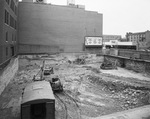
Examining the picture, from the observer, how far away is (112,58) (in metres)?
30.9

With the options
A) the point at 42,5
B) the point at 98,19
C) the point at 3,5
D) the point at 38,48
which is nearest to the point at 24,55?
the point at 38,48

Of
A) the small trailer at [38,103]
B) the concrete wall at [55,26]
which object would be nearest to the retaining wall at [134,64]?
the concrete wall at [55,26]

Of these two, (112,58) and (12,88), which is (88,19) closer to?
(112,58)

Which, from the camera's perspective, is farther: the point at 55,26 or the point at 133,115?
the point at 55,26

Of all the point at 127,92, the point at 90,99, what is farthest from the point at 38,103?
the point at 127,92

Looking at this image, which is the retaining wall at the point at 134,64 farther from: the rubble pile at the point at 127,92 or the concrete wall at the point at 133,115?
the concrete wall at the point at 133,115

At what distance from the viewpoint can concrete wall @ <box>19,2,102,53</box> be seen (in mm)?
30828

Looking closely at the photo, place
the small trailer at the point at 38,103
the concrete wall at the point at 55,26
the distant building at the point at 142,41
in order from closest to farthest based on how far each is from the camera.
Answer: the small trailer at the point at 38,103
the concrete wall at the point at 55,26
the distant building at the point at 142,41

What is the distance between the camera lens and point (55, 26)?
110 feet

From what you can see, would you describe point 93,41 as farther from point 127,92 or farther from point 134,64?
point 127,92

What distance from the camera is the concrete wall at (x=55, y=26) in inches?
1214

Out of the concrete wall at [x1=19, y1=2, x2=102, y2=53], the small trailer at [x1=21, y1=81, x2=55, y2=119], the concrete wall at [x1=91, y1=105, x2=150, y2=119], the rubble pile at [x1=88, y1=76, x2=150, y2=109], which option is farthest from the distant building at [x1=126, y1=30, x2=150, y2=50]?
the small trailer at [x1=21, y1=81, x2=55, y2=119]

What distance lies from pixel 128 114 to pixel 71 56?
26213 mm

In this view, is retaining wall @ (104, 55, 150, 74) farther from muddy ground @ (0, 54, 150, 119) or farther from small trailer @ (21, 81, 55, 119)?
small trailer @ (21, 81, 55, 119)
